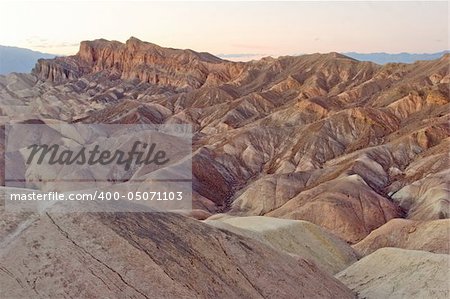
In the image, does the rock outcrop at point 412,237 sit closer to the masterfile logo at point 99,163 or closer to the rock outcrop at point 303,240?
the rock outcrop at point 303,240

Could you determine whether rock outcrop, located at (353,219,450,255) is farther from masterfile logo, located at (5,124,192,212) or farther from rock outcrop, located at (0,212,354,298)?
masterfile logo, located at (5,124,192,212)

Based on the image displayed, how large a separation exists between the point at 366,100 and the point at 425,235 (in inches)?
3118

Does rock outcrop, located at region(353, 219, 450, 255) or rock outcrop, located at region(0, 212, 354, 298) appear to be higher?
rock outcrop, located at region(0, 212, 354, 298)

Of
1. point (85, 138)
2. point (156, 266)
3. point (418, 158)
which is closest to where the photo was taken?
point (156, 266)

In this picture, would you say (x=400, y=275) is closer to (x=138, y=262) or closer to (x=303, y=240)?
(x=303, y=240)

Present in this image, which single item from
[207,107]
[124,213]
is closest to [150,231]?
[124,213]

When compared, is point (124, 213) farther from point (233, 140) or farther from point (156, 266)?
point (233, 140)

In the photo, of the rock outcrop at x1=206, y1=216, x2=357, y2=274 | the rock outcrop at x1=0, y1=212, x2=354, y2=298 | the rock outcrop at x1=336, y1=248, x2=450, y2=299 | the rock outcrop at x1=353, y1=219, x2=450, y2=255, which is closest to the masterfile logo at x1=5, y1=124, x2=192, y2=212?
the rock outcrop at x1=206, y1=216, x2=357, y2=274

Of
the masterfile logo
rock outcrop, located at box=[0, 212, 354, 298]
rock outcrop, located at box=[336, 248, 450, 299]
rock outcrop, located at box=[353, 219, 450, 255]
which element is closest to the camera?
rock outcrop, located at box=[0, 212, 354, 298]

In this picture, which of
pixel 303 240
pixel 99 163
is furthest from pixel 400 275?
pixel 99 163

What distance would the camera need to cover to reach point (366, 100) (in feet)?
399

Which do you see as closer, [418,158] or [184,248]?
[184,248]

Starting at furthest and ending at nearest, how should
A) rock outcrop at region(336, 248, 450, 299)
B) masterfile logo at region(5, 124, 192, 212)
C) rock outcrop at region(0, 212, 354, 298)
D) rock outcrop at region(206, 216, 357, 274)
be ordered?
masterfile logo at region(5, 124, 192, 212) < rock outcrop at region(206, 216, 357, 274) < rock outcrop at region(336, 248, 450, 299) < rock outcrop at region(0, 212, 354, 298)

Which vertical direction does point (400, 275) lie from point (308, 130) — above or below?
above
